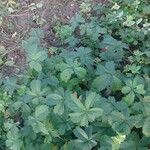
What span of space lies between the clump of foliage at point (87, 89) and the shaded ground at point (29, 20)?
14cm

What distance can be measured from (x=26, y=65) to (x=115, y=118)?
1225 millimetres

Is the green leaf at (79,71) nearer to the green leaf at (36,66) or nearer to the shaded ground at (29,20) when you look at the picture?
the green leaf at (36,66)

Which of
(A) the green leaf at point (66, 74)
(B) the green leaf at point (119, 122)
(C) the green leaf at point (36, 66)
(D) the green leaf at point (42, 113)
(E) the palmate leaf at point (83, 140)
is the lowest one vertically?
(E) the palmate leaf at point (83, 140)

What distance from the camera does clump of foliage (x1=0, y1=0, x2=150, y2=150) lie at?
2438mm

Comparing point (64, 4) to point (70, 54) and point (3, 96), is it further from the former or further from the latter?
point (3, 96)

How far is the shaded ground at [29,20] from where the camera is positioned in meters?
3.56

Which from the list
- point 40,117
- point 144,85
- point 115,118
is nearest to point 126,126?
point 115,118

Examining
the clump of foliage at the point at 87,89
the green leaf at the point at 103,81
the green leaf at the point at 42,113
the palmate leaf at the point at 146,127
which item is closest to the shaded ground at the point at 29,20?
the clump of foliage at the point at 87,89

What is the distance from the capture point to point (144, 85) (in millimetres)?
2627

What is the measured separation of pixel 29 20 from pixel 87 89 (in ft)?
3.50

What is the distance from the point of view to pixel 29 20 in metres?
3.70

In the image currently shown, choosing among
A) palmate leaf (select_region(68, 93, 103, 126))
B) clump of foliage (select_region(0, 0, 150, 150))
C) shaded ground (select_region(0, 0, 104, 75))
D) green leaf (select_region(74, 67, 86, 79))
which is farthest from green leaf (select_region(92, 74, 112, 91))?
shaded ground (select_region(0, 0, 104, 75))

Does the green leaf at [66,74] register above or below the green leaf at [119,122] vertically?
above

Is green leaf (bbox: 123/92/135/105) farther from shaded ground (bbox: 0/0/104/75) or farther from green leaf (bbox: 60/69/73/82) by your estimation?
shaded ground (bbox: 0/0/104/75)
